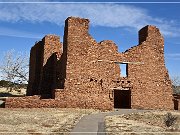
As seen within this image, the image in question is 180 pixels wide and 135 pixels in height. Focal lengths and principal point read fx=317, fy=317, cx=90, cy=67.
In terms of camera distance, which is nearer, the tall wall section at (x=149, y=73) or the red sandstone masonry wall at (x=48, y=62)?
the tall wall section at (x=149, y=73)

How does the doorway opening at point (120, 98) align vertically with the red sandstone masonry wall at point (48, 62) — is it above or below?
below

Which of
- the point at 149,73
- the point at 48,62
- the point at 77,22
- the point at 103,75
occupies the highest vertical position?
the point at 77,22

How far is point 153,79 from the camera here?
95.8 ft

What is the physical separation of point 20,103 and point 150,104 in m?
11.8

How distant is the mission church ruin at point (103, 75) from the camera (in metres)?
25.9

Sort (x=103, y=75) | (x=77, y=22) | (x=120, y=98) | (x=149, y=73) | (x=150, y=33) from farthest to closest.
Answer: (x=120, y=98) → (x=150, y=33) → (x=149, y=73) → (x=103, y=75) → (x=77, y=22)

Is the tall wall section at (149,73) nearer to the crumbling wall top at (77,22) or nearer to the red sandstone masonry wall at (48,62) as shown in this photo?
the crumbling wall top at (77,22)

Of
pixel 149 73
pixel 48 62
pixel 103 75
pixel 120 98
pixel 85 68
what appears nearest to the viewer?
pixel 85 68

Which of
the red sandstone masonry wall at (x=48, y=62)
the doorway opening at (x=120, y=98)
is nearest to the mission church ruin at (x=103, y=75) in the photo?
the doorway opening at (x=120, y=98)

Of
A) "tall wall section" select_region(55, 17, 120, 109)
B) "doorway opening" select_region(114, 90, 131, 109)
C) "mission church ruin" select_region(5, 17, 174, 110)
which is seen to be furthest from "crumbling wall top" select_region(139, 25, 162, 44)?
"doorway opening" select_region(114, 90, 131, 109)

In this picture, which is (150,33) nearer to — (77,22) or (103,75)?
(103,75)

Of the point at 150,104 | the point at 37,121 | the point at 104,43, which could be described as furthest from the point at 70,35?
the point at 37,121

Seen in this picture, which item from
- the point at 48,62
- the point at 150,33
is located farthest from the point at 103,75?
the point at 48,62

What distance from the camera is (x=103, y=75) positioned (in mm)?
27469
